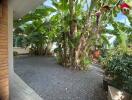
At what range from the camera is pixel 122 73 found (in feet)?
17.8

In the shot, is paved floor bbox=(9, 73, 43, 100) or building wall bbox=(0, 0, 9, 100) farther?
paved floor bbox=(9, 73, 43, 100)

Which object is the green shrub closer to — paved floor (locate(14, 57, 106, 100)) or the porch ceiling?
paved floor (locate(14, 57, 106, 100))

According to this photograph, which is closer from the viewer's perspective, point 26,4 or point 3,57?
point 3,57

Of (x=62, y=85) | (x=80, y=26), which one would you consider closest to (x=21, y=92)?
(x=62, y=85)

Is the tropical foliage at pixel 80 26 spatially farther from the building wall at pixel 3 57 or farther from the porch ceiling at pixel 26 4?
the building wall at pixel 3 57

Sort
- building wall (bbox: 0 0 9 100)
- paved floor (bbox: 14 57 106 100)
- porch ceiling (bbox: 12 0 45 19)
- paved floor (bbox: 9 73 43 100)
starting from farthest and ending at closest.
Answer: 1. paved floor (bbox: 14 57 106 100)
2. porch ceiling (bbox: 12 0 45 19)
3. paved floor (bbox: 9 73 43 100)
4. building wall (bbox: 0 0 9 100)

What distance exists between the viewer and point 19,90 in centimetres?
548

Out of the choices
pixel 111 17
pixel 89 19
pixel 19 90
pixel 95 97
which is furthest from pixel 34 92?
pixel 111 17

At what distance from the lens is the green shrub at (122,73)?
5245 millimetres

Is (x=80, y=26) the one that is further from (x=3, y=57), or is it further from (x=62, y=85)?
(x=3, y=57)

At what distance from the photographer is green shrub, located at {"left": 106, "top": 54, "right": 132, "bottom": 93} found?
17.2ft

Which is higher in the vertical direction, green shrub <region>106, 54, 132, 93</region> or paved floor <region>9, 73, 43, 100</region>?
green shrub <region>106, 54, 132, 93</region>

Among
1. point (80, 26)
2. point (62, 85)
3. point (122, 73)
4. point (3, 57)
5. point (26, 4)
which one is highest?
point (26, 4)

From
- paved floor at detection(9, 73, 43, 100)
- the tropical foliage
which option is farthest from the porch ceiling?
the tropical foliage
